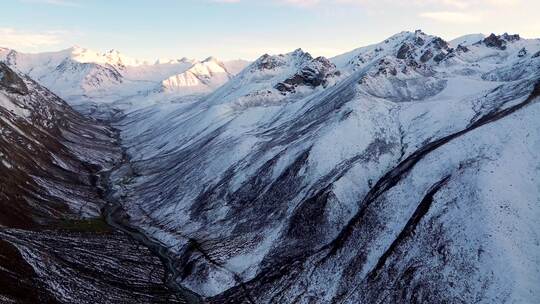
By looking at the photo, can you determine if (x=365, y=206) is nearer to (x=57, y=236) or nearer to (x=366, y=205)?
(x=366, y=205)

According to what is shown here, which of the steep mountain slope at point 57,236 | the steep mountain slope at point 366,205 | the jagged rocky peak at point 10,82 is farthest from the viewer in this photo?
the jagged rocky peak at point 10,82

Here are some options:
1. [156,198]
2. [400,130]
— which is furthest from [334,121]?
[156,198]

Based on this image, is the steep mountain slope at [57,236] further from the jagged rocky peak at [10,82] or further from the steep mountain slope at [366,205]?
the jagged rocky peak at [10,82]

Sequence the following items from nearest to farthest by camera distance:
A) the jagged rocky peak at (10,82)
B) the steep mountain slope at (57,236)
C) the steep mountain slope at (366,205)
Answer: the steep mountain slope at (366,205), the steep mountain slope at (57,236), the jagged rocky peak at (10,82)

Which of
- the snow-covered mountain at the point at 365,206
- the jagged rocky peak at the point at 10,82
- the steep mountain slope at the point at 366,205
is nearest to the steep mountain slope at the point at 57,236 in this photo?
the snow-covered mountain at the point at 365,206

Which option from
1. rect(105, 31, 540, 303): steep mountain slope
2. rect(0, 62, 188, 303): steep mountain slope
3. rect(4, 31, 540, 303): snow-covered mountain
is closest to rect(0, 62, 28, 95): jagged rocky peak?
rect(0, 62, 188, 303): steep mountain slope

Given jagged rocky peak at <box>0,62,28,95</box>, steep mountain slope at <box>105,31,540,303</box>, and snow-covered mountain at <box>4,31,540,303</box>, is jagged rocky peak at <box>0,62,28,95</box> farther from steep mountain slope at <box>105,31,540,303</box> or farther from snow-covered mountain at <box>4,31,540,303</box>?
steep mountain slope at <box>105,31,540,303</box>
